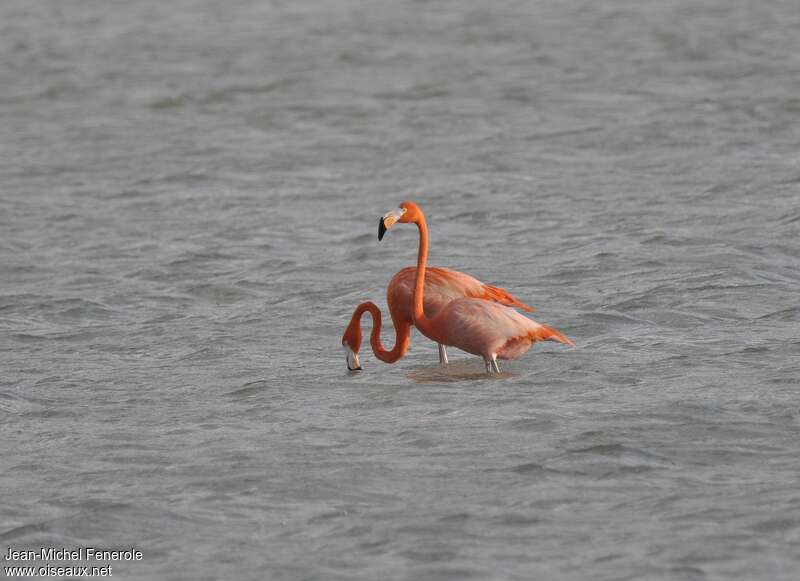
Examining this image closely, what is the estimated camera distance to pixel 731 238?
42.7ft

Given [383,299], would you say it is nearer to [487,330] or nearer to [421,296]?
[421,296]

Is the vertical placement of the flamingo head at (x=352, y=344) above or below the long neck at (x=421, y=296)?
below

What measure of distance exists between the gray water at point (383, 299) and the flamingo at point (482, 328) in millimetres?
186

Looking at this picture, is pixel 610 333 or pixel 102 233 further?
pixel 102 233

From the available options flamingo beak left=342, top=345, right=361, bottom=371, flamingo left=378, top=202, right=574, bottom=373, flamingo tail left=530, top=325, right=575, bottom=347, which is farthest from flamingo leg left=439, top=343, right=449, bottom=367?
flamingo tail left=530, top=325, right=575, bottom=347

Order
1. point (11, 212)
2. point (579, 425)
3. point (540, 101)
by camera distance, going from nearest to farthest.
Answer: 1. point (579, 425)
2. point (11, 212)
3. point (540, 101)

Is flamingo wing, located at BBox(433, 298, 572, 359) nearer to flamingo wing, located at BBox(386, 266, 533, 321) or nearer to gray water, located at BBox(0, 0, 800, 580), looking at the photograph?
gray water, located at BBox(0, 0, 800, 580)

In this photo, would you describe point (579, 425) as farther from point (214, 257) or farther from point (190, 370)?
point (214, 257)

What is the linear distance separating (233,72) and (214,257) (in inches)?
399

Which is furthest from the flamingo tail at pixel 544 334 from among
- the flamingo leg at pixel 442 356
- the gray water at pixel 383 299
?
the flamingo leg at pixel 442 356

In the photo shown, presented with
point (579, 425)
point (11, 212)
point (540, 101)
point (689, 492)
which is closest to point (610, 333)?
point (579, 425)

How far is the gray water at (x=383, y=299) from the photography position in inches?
268

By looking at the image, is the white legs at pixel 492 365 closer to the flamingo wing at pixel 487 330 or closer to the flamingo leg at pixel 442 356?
the flamingo wing at pixel 487 330

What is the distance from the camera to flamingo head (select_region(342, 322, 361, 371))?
9539mm
